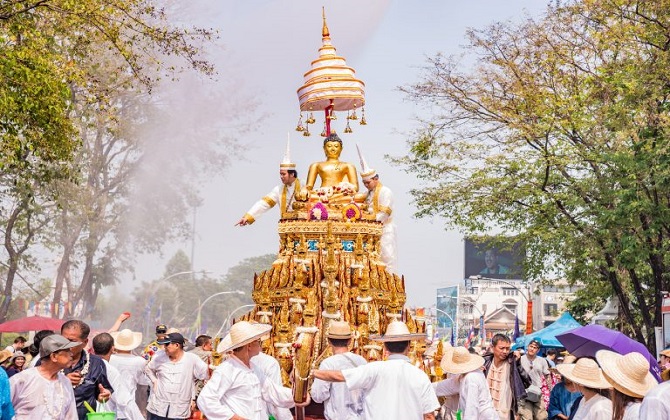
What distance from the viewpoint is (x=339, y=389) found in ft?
27.0

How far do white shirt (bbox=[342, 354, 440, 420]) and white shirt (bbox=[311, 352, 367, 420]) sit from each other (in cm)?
83

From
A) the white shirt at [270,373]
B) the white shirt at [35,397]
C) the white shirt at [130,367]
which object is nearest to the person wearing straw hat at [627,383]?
the white shirt at [270,373]

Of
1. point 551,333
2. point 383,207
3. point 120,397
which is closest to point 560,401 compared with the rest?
point 120,397

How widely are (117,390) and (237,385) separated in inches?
48.4

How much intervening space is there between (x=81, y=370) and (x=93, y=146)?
2492cm

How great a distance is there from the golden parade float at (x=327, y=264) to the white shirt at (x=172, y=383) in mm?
1871

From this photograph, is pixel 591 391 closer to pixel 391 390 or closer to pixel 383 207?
pixel 391 390

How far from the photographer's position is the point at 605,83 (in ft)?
71.9

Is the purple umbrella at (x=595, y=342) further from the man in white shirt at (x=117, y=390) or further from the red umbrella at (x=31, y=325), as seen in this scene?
the red umbrella at (x=31, y=325)

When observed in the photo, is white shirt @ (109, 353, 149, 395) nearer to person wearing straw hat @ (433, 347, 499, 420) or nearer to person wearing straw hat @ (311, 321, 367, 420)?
person wearing straw hat @ (311, 321, 367, 420)

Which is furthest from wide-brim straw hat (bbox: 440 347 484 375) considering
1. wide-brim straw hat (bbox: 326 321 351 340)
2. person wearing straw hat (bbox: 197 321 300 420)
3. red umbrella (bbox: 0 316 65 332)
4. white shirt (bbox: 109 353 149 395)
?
red umbrella (bbox: 0 316 65 332)

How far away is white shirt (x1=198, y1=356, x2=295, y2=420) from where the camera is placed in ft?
24.3

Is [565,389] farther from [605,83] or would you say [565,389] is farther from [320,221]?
[605,83]

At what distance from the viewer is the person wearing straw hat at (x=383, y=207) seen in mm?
15812
